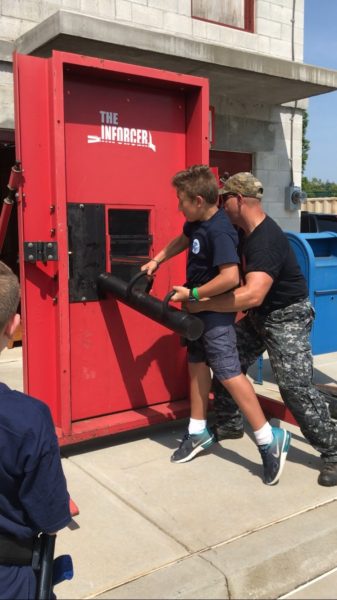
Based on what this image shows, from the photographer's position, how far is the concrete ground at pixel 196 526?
251cm

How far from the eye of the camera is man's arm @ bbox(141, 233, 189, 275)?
3678mm

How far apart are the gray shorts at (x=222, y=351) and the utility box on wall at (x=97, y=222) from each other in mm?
723

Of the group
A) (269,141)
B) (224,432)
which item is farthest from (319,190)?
(224,432)

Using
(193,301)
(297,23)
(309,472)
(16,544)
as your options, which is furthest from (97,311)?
(297,23)

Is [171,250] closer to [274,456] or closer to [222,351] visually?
[222,351]

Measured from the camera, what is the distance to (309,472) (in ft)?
11.8

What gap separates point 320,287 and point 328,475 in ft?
6.87

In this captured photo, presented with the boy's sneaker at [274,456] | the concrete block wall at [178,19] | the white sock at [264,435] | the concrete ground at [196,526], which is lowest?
the concrete ground at [196,526]

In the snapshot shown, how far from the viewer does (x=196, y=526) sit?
293cm

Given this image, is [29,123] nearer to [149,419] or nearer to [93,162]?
[93,162]

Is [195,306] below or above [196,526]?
above

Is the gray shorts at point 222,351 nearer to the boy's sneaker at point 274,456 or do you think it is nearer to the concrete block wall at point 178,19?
the boy's sneaker at point 274,456

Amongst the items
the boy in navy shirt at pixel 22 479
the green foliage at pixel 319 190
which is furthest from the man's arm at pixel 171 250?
the green foliage at pixel 319 190

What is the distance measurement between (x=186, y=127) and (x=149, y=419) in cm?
206
